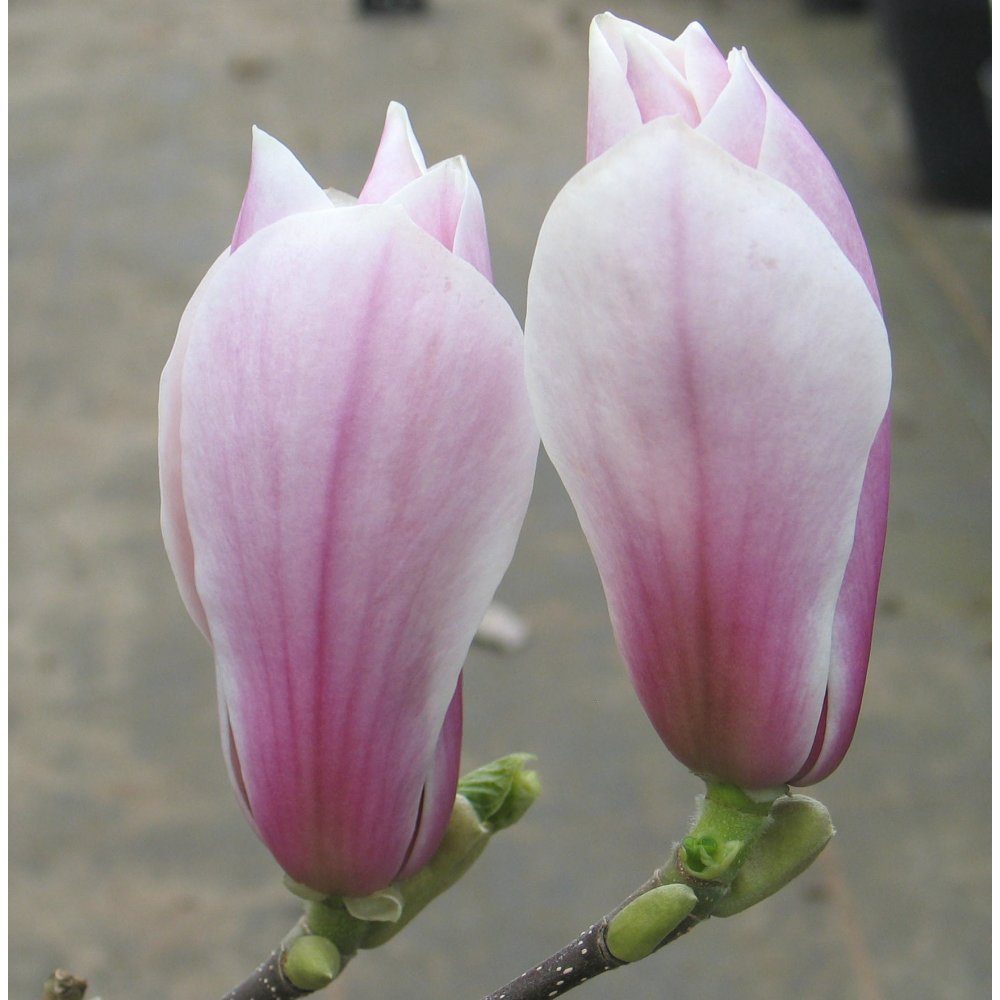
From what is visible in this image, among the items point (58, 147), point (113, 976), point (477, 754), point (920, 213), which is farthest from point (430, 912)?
point (58, 147)

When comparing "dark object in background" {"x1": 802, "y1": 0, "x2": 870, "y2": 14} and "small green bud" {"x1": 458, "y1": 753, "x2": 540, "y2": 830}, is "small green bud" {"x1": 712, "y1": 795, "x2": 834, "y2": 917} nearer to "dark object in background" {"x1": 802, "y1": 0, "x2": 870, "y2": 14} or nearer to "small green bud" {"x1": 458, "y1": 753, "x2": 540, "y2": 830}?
"small green bud" {"x1": 458, "y1": 753, "x2": 540, "y2": 830}

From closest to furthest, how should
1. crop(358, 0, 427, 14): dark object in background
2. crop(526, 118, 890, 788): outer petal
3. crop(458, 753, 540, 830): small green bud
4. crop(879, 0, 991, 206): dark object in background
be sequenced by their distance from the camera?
crop(526, 118, 890, 788): outer petal < crop(458, 753, 540, 830): small green bud < crop(879, 0, 991, 206): dark object in background < crop(358, 0, 427, 14): dark object in background

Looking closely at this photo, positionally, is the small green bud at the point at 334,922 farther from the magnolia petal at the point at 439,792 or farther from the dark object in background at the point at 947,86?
the dark object in background at the point at 947,86

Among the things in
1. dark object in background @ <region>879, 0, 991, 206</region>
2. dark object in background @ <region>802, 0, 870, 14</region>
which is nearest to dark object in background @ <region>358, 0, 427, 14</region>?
dark object in background @ <region>802, 0, 870, 14</region>

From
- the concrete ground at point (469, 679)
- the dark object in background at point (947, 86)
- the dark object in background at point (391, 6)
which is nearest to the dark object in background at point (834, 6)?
the concrete ground at point (469, 679)

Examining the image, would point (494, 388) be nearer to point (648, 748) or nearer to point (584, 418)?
point (584, 418)

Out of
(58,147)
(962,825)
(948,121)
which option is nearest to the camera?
(962,825)
